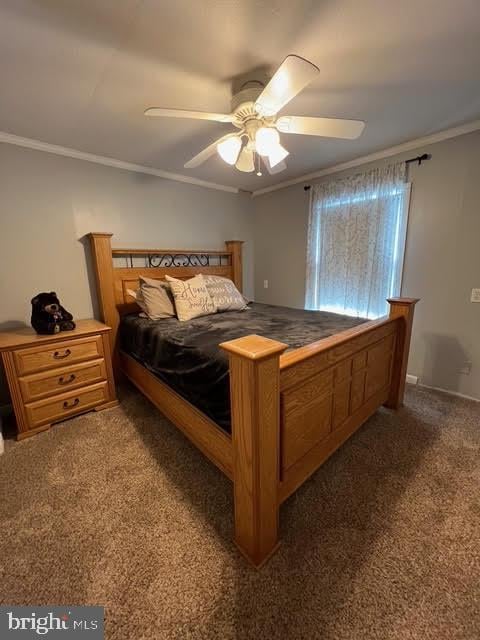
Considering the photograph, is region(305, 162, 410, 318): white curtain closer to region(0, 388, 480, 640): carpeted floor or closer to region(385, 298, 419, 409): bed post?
region(385, 298, 419, 409): bed post

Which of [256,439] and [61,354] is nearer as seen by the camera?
[256,439]

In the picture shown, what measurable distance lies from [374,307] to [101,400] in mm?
2814

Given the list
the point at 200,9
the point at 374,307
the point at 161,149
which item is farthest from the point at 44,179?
the point at 374,307

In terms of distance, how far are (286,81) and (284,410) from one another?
139cm

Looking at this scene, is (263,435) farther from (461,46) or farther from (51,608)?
(461,46)

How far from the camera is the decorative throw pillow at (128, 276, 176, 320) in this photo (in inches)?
92.4

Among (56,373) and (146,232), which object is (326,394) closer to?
(56,373)

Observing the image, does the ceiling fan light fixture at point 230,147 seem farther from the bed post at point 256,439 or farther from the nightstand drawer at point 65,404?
the nightstand drawer at point 65,404

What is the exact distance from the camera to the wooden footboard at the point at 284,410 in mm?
948

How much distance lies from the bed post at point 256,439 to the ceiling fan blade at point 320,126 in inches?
49.8

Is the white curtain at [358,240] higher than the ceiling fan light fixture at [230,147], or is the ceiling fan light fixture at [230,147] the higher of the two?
the ceiling fan light fixture at [230,147]

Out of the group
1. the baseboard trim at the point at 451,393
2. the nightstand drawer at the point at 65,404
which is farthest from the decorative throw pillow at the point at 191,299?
the baseboard trim at the point at 451,393

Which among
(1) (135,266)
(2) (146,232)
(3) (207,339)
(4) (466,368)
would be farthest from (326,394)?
(2) (146,232)

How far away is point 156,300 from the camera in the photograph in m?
2.38
